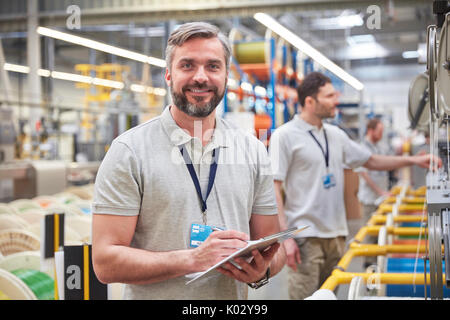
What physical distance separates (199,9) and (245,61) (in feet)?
5.29

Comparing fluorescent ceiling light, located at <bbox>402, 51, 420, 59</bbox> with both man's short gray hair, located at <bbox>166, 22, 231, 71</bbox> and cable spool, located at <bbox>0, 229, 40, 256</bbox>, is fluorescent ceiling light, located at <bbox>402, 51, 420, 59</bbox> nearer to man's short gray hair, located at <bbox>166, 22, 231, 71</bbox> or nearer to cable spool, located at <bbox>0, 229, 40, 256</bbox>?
man's short gray hair, located at <bbox>166, 22, 231, 71</bbox>

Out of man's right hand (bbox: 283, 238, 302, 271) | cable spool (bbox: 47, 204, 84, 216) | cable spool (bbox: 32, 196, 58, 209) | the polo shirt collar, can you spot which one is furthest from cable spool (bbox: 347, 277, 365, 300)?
cable spool (bbox: 32, 196, 58, 209)

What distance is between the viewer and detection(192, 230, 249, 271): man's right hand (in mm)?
1367

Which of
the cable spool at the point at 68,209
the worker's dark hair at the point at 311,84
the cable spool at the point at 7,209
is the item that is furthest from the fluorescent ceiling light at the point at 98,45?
the cable spool at the point at 7,209

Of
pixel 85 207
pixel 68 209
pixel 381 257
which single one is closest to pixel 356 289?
pixel 381 257

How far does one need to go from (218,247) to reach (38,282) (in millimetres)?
1293

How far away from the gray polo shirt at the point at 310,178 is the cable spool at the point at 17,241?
131 cm

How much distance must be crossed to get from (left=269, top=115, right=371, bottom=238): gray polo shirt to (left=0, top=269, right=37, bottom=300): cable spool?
1136 millimetres

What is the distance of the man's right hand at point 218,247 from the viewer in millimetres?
1367

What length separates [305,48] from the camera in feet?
7.75

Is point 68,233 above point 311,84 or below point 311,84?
below

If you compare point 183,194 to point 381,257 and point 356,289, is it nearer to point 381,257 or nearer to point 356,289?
point 356,289
